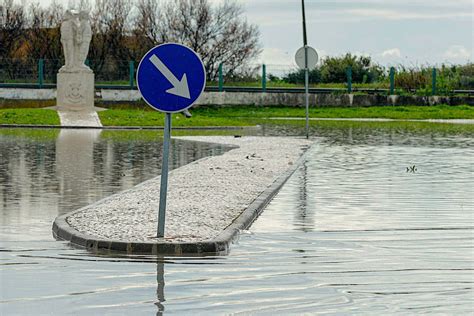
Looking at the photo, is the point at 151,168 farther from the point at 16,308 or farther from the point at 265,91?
the point at 265,91

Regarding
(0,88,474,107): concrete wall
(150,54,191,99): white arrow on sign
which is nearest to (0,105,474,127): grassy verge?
(0,88,474,107): concrete wall

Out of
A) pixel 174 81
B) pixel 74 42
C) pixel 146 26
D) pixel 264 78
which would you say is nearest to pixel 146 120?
pixel 74 42

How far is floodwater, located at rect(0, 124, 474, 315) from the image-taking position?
8.89m

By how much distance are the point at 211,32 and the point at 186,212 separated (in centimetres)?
5549

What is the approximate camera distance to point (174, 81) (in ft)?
39.5

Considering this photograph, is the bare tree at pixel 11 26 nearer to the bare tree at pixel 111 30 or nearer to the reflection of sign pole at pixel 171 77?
the bare tree at pixel 111 30

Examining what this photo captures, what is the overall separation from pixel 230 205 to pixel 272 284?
224 inches

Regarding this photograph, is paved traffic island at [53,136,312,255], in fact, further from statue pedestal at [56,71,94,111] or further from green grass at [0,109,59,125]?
statue pedestal at [56,71,94,111]

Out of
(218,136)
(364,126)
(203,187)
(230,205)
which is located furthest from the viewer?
(364,126)

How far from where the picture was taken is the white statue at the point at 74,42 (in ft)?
163

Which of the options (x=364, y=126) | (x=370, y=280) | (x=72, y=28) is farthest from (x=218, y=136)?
(x=370, y=280)

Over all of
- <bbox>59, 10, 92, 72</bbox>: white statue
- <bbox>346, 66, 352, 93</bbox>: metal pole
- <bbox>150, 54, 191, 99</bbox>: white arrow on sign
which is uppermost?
<bbox>59, 10, 92, 72</bbox>: white statue

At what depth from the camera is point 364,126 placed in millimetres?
47031

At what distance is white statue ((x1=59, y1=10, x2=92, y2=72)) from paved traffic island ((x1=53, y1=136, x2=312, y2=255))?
27150 mm
